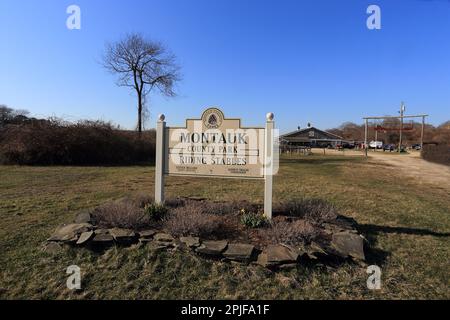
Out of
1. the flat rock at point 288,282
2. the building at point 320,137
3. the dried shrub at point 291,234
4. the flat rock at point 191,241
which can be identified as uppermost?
the building at point 320,137

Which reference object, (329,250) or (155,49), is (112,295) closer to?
(329,250)

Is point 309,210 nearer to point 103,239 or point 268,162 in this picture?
point 268,162

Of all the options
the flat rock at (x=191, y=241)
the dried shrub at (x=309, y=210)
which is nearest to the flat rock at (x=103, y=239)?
the flat rock at (x=191, y=241)

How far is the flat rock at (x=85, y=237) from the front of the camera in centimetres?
411

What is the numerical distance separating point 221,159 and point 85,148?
50.8 ft

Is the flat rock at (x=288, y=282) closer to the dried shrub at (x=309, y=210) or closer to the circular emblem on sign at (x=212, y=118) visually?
the dried shrub at (x=309, y=210)

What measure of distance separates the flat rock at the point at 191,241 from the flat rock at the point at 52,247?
162 cm

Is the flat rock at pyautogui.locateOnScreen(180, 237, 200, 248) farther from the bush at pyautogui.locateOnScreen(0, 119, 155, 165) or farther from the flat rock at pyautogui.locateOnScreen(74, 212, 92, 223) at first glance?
the bush at pyautogui.locateOnScreen(0, 119, 155, 165)

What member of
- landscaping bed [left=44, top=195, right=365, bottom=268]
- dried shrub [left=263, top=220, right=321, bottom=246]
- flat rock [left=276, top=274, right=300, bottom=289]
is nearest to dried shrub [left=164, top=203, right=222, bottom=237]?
landscaping bed [left=44, top=195, right=365, bottom=268]

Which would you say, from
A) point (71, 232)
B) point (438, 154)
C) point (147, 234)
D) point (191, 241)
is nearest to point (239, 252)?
point (191, 241)

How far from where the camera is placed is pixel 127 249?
402 cm

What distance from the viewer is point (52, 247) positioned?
416cm
